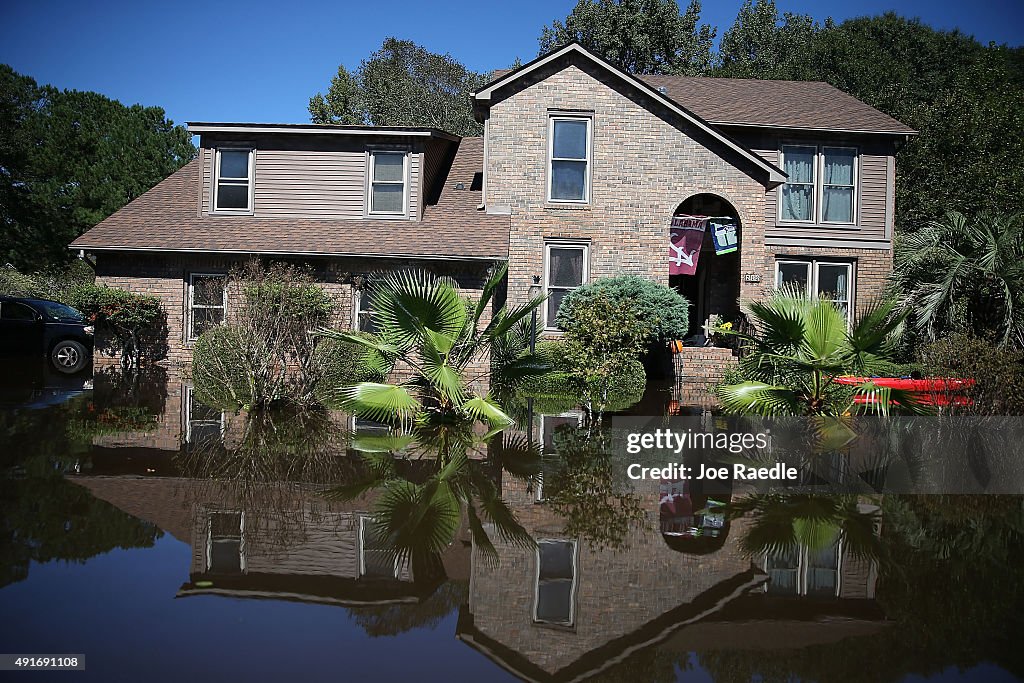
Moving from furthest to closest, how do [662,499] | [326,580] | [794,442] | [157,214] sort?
[157,214] < [794,442] < [662,499] < [326,580]

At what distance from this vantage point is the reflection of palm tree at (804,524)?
6.91 meters

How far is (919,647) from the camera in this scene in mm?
5098

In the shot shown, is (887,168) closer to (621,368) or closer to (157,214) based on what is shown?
(621,368)

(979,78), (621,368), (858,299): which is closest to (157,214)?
(621,368)

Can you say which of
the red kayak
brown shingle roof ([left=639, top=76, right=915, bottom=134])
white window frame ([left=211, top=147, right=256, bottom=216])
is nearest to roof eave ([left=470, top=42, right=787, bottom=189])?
brown shingle roof ([left=639, top=76, right=915, bottom=134])

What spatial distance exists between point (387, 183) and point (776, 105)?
10.6 m

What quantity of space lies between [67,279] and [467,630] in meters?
47.5

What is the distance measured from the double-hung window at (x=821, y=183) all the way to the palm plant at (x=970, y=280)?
3162 mm

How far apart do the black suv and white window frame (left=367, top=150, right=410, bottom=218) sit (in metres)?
6.82

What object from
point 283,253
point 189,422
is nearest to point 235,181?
point 283,253

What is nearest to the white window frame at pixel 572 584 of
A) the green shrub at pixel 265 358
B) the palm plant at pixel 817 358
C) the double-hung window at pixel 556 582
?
the double-hung window at pixel 556 582

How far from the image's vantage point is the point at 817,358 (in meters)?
9.69

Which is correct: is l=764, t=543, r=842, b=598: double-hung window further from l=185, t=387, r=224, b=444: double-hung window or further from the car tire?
the car tire

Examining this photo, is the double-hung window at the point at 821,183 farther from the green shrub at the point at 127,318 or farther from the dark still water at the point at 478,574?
the green shrub at the point at 127,318
